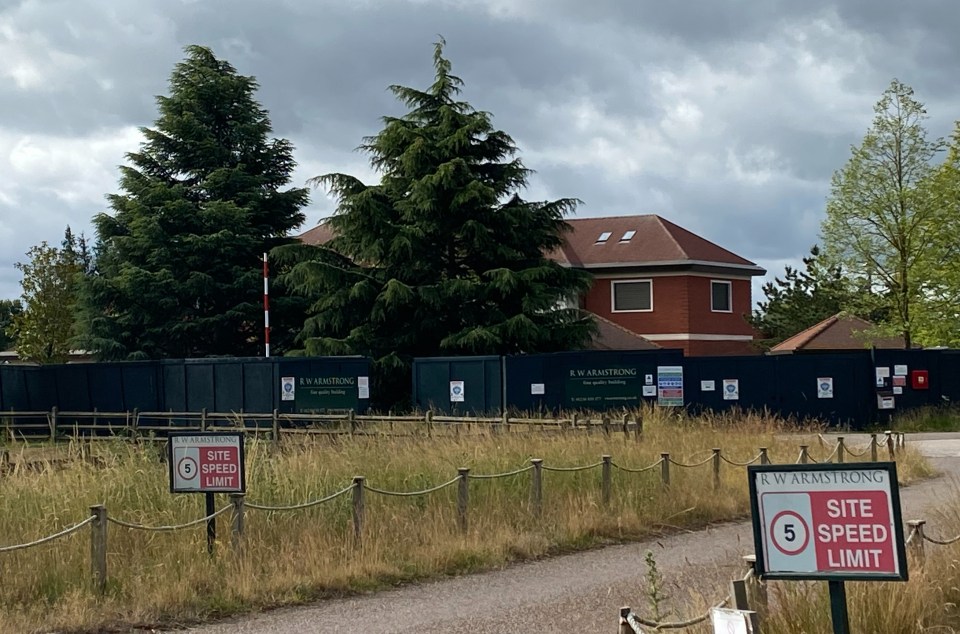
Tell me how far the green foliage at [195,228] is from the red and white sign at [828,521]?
36177 millimetres

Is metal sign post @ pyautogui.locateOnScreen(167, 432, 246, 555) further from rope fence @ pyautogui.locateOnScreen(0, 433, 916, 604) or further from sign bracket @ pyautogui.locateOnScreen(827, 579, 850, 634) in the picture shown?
sign bracket @ pyautogui.locateOnScreen(827, 579, 850, 634)

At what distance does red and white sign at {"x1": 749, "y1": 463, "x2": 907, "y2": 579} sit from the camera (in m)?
5.75

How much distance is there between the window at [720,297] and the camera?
52375mm

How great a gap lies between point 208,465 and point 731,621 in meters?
6.21

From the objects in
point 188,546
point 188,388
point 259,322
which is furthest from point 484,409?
point 188,546

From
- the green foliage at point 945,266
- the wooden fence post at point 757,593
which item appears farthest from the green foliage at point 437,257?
the wooden fence post at point 757,593

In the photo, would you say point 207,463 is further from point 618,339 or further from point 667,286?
point 667,286

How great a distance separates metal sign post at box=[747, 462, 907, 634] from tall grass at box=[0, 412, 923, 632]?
205 inches

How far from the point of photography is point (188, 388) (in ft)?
106

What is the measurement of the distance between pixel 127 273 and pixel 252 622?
33.4 meters

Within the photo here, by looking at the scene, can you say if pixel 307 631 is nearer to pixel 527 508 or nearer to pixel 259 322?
pixel 527 508

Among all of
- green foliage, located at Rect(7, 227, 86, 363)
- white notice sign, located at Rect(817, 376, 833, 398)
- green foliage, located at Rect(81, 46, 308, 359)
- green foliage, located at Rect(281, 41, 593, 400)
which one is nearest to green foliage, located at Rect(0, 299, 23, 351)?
green foliage, located at Rect(7, 227, 86, 363)

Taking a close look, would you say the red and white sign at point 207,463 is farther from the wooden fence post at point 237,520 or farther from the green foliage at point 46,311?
the green foliage at point 46,311

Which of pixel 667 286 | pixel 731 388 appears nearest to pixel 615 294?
pixel 667 286
